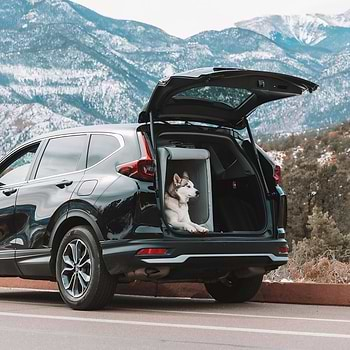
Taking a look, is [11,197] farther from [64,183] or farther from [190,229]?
[190,229]

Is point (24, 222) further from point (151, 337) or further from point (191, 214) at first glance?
point (151, 337)

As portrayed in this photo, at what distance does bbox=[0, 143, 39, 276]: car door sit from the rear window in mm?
1898

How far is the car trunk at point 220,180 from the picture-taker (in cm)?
894

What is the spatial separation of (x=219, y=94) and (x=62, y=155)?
1.73 metres

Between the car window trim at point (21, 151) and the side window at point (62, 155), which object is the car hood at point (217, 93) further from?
the car window trim at point (21, 151)

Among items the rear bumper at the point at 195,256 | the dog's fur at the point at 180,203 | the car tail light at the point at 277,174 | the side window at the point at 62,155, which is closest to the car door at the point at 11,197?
the side window at the point at 62,155

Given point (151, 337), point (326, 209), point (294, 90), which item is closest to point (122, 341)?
point (151, 337)

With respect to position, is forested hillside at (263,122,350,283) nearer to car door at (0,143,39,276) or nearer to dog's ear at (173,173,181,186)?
car door at (0,143,39,276)

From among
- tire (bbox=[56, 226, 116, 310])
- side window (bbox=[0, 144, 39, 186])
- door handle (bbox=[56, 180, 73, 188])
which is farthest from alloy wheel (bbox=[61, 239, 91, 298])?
side window (bbox=[0, 144, 39, 186])

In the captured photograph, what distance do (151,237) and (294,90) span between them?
2.22 m

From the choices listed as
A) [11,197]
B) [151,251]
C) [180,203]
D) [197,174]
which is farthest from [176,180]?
[11,197]

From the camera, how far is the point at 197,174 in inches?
358

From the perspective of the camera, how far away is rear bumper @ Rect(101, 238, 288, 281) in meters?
8.04

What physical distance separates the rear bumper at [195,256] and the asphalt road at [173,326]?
16.2 inches
